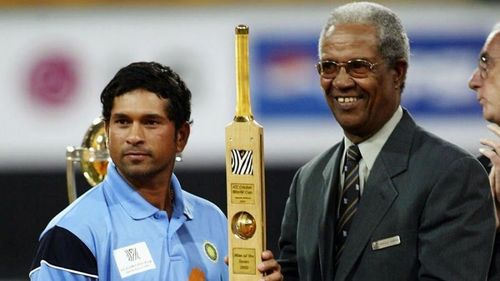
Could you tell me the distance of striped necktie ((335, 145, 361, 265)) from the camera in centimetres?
274

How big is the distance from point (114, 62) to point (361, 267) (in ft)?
7.91

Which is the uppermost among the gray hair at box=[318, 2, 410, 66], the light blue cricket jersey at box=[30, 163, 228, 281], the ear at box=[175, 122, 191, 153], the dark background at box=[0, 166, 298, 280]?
the gray hair at box=[318, 2, 410, 66]

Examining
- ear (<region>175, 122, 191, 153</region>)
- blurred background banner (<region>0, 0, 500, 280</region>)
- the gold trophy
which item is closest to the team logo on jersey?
the gold trophy

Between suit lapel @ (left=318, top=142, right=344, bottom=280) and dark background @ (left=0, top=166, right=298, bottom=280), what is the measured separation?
217 centimetres

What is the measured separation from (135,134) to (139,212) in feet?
0.53

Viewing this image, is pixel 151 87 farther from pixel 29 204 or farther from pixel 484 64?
pixel 29 204

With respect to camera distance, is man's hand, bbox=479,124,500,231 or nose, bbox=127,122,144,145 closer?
nose, bbox=127,122,144,145

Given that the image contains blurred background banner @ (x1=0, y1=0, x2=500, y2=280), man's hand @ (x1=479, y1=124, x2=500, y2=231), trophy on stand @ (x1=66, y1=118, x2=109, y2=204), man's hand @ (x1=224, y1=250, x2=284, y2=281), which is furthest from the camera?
blurred background banner @ (x1=0, y1=0, x2=500, y2=280)

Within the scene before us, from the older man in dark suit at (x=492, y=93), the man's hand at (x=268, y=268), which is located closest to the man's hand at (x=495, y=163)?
the older man in dark suit at (x=492, y=93)

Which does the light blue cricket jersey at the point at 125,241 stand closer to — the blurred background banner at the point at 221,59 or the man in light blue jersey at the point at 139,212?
the man in light blue jersey at the point at 139,212

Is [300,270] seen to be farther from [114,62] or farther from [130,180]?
[114,62]

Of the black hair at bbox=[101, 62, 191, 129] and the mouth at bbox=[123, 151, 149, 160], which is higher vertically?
the black hair at bbox=[101, 62, 191, 129]

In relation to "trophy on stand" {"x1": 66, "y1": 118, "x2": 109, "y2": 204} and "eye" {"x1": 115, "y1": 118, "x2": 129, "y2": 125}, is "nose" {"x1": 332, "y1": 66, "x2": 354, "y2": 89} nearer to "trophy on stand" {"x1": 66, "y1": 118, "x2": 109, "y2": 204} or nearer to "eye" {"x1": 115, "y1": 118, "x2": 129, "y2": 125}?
"eye" {"x1": 115, "y1": 118, "x2": 129, "y2": 125}

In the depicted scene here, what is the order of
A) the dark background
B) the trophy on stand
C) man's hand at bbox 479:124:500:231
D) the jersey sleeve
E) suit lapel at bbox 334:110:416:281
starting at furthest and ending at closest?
the dark background → the trophy on stand → man's hand at bbox 479:124:500:231 → suit lapel at bbox 334:110:416:281 → the jersey sleeve
